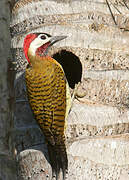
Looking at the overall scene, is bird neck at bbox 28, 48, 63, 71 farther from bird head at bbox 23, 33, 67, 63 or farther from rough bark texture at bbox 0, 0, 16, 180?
rough bark texture at bbox 0, 0, 16, 180

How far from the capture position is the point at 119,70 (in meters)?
4.08

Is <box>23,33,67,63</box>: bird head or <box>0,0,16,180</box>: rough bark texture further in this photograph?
<box>0,0,16,180</box>: rough bark texture

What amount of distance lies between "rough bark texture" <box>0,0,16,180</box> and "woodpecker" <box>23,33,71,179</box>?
1667 mm

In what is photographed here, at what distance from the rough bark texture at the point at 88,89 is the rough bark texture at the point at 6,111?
1.37 m

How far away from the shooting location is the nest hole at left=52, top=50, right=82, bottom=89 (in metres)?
4.19

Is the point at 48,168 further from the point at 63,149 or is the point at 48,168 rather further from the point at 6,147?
the point at 6,147

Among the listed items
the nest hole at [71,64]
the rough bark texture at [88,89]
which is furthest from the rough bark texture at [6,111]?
the rough bark texture at [88,89]

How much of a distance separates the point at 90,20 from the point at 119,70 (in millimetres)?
534

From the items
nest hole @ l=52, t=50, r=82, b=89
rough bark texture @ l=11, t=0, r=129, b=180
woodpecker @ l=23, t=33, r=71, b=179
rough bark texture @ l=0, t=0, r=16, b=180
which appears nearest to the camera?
woodpecker @ l=23, t=33, r=71, b=179

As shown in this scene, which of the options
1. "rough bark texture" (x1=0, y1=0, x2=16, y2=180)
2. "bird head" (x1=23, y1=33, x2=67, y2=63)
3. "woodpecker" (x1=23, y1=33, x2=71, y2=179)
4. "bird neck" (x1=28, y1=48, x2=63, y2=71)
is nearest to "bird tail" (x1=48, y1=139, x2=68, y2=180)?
"woodpecker" (x1=23, y1=33, x2=71, y2=179)

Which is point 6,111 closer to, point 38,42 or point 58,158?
point 38,42

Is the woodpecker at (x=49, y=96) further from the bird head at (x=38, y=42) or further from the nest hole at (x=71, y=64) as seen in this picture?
the nest hole at (x=71, y=64)

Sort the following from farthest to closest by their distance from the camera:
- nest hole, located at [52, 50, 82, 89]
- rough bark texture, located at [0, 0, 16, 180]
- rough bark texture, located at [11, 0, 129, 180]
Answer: rough bark texture, located at [0, 0, 16, 180] → nest hole, located at [52, 50, 82, 89] → rough bark texture, located at [11, 0, 129, 180]

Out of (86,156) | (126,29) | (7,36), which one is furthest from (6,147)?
(126,29)
